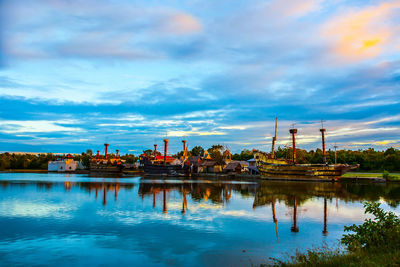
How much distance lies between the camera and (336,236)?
17.4 meters

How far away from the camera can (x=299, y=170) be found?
73.9 m

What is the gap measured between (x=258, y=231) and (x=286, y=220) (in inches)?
169

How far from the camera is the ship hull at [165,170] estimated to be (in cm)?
10306

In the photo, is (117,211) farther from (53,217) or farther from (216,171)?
(216,171)

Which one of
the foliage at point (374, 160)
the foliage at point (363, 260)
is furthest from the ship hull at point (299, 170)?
the foliage at point (363, 260)

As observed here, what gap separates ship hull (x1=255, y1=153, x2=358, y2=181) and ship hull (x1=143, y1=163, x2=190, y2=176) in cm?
3050

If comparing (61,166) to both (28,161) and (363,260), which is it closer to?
(28,161)

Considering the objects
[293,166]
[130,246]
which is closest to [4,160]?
[293,166]

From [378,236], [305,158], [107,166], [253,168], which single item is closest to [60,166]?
[107,166]

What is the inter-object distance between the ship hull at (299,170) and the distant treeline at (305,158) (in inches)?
1029

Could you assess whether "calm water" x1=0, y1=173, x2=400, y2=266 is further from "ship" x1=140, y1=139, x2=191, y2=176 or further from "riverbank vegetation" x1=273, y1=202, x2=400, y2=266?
"ship" x1=140, y1=139, x2=191, y2=176

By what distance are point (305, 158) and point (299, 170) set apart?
47435mm

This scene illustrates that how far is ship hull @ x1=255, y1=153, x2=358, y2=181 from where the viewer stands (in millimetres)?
69062

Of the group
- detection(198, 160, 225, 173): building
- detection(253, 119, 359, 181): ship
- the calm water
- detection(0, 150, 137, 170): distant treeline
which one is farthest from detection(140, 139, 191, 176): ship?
the calm water
